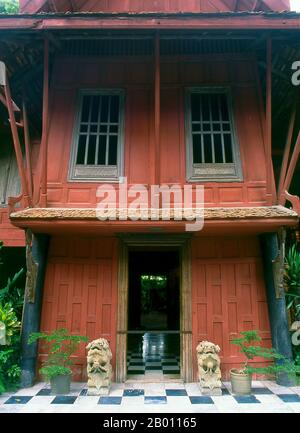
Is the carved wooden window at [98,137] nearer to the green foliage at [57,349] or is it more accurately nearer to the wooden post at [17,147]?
the wooden post at [17,147]

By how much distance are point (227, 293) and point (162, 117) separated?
3.82m

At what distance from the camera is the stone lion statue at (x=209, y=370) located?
202 inches

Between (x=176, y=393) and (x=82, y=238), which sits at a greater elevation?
(x=82, y=238)

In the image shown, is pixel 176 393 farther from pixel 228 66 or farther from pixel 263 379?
pixel 228 66

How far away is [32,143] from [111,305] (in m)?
4.89

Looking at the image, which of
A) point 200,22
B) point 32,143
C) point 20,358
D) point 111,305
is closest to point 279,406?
point 111,305

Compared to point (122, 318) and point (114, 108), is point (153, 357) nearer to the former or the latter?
point (122, 318)

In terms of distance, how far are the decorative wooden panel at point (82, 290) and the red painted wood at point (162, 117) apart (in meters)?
0.94

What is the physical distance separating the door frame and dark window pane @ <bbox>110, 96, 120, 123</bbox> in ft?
8.43

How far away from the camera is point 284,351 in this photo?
18.5 feet

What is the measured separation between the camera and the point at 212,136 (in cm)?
652

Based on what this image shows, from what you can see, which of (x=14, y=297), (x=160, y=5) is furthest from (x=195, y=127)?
(x=14, y=297)

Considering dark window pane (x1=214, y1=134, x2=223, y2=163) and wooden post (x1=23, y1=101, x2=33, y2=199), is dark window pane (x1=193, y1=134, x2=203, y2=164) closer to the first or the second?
dark window pane (x1=214, y1=134, x2=223, y2=163)

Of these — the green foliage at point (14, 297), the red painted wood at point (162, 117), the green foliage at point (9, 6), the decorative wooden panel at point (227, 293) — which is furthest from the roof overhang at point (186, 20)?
the green foliage at point (9, 6)
